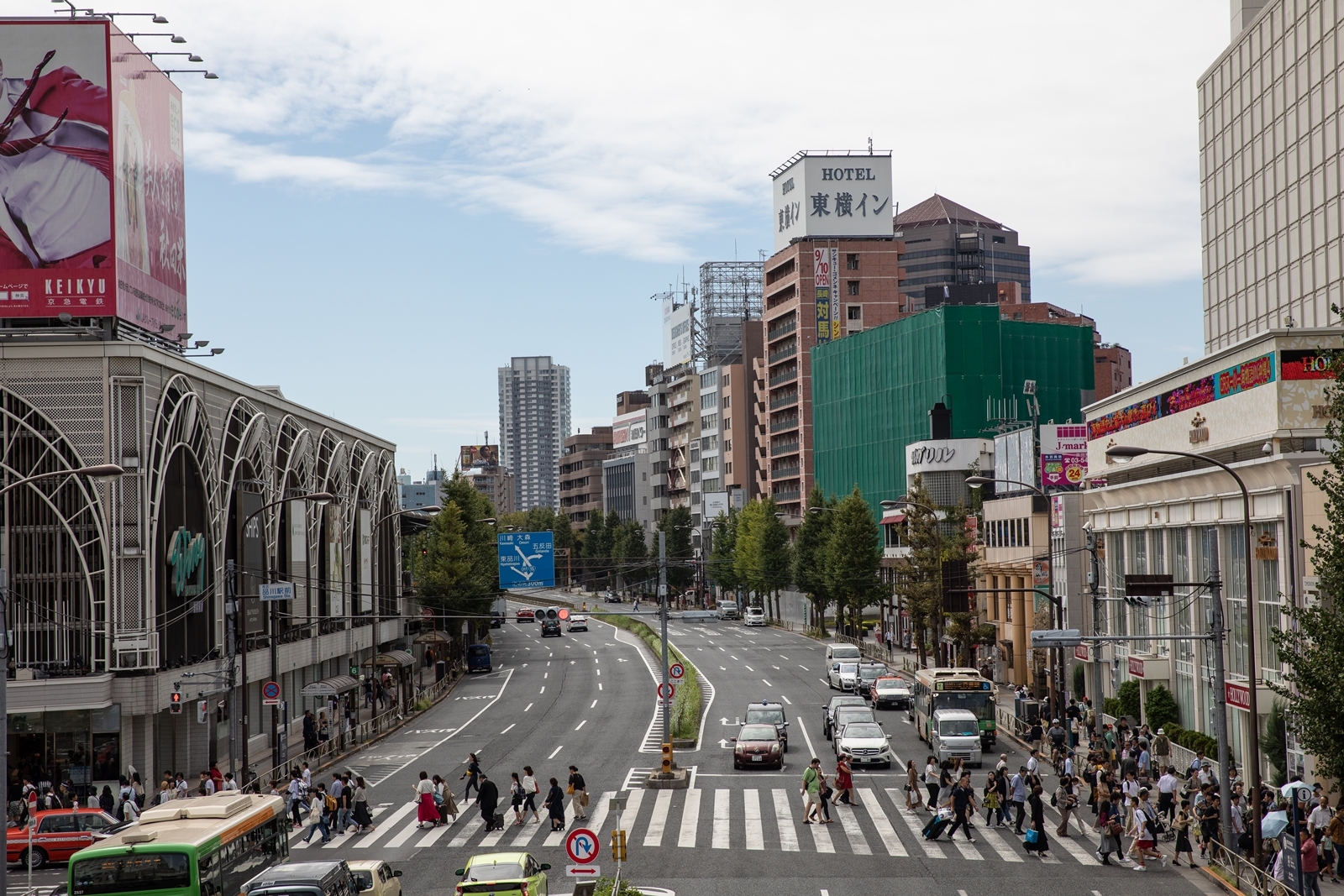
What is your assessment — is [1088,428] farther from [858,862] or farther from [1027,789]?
[858,862]

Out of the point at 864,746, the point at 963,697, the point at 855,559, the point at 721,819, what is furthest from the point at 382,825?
the point at 855,559

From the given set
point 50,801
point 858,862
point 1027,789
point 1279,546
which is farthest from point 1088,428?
point 50,801

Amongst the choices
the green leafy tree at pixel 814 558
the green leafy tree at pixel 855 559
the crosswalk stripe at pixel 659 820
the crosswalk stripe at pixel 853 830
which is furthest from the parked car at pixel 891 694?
the green leafy tree at pixel 814 558

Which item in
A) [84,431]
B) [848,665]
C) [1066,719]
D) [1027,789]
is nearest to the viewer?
[1027,789]

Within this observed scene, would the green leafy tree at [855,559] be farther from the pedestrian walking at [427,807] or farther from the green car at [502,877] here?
the green car at [502,877]

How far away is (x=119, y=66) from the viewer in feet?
163

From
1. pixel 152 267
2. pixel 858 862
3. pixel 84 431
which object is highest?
pixel 152 267

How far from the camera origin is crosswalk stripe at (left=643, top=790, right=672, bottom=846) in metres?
33.8

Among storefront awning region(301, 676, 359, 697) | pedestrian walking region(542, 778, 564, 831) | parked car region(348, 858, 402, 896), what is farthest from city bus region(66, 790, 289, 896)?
storefront awning region(301, 676, 359, 697)

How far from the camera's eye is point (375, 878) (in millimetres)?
25406

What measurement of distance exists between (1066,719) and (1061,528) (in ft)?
55.7

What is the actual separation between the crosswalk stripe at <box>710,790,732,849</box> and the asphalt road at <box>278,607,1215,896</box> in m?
0.07

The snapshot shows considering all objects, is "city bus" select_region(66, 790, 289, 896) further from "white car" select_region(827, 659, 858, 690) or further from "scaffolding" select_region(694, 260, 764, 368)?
"scaffolding" select_region(694, 260, 764, 368)

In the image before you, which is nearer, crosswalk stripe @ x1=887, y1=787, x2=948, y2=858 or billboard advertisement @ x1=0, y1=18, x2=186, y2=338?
crosswalk stripe @ x1=887, y1=787, x2=948, y2=858
